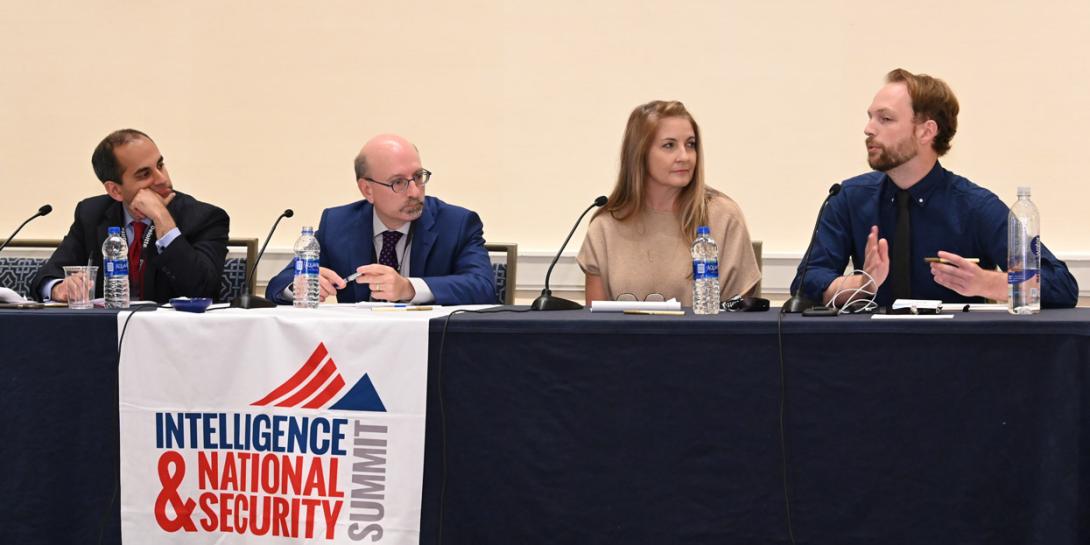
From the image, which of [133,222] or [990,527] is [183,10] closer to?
[133,222]

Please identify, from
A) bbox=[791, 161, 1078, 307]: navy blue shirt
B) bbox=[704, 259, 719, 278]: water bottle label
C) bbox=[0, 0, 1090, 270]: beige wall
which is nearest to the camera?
bbox=[704, 259, 719, 278]: water bottle label

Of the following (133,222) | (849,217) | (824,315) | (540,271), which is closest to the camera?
(824,315)

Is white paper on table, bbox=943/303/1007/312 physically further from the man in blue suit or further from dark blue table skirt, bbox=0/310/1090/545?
the man in blue suit

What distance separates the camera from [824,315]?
2.07m

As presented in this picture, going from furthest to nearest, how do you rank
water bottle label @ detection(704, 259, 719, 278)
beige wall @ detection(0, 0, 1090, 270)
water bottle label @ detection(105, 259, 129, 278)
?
beige wall @ detection(0, 0, 1090, 270), water bottle label @ detection(105, 259, 129, 278), water bottle label @ detection(704, 259, 719, 278)

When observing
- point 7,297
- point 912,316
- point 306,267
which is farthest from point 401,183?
point 912,316

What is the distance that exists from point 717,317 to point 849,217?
110 cm

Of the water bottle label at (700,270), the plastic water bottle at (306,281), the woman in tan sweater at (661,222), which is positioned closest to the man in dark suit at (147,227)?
the plastic water bottle at (306,281)

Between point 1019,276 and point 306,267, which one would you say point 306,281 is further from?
point 1019,276

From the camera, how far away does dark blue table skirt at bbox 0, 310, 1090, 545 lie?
189 centimetres

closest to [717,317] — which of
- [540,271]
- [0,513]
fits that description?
[0,513]

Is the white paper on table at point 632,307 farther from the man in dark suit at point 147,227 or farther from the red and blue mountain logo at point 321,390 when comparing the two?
the man in dark suit at point 147,227

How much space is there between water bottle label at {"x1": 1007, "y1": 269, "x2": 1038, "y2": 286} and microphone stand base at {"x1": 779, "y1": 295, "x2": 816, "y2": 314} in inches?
15.9

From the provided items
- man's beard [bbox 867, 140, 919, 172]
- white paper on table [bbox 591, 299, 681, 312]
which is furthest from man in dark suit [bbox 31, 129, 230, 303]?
man's beard [bbox 867, 140, 919, 172]
